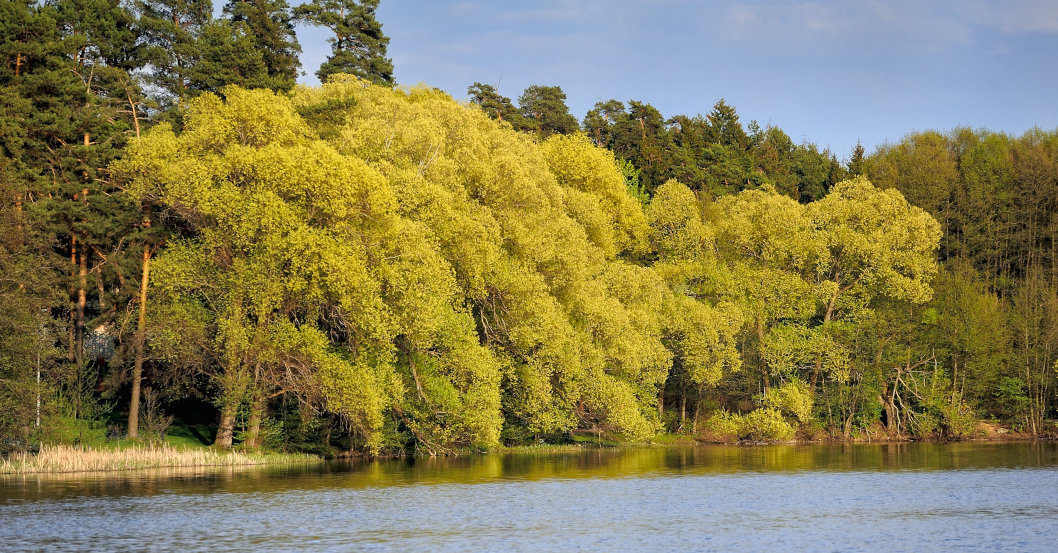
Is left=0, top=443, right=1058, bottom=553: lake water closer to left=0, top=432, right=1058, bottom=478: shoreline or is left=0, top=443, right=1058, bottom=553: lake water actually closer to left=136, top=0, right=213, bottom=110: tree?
left=0, top=432, right=1058, bottom=478: shoreline

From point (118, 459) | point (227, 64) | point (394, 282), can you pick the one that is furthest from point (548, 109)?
point (118, 459)

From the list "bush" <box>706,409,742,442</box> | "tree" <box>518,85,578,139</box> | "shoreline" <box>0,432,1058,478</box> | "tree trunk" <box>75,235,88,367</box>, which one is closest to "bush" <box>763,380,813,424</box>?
"bush" <box>706,409,742,442</box>

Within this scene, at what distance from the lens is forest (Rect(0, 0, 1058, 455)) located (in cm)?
5125

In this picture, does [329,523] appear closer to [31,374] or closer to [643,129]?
[31,374]

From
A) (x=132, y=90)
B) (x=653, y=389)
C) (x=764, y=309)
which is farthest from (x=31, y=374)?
(x=764, y=309)

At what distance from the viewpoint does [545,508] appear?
35.3 meters

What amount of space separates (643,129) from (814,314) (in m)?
50.7

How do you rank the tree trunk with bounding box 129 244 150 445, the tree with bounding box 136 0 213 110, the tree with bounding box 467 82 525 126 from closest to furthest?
the tree trunk with bounding box 129 244 150 445 < the tree with bounding box 136 0 213 110 < the tree with bounding box 467 82 525 126

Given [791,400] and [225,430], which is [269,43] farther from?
[791,400]

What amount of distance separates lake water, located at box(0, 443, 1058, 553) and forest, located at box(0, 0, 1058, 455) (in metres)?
6.16

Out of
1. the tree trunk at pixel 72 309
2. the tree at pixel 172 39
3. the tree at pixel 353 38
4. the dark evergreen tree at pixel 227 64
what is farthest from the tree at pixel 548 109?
the tree trunk at pixel 72 309

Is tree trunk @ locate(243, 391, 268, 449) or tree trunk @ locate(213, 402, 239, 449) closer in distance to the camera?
tree trunk @ locate(213, 402, 239, 449)

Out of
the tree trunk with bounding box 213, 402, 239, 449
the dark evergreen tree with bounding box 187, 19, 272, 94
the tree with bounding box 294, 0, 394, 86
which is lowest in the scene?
the tree trunk with bounding box 213, 402, 239, 449

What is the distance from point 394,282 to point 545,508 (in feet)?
67.0
